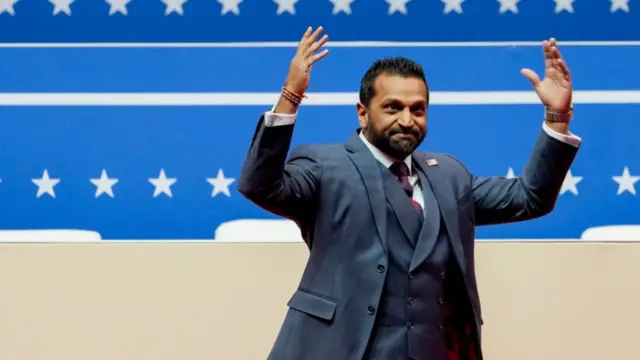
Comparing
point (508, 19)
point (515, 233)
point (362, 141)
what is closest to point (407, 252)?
point (362, 141)

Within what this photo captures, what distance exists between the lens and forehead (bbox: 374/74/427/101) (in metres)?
1.51

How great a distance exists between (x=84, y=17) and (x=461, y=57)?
1.12 meters

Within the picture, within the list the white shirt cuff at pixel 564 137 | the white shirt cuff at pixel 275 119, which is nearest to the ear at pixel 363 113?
the white shirt cuff at pixel 275 119

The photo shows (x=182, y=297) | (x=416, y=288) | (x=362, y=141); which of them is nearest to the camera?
(x=416, y=288)

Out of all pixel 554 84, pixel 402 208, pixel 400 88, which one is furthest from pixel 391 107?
pixel 554 84

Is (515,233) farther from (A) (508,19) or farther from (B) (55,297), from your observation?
(B) (55,297)

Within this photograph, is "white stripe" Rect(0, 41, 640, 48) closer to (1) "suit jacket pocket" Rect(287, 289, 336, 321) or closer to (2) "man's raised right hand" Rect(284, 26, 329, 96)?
(2) "man's raised right hand" Rect(284, 26, 329, 96)

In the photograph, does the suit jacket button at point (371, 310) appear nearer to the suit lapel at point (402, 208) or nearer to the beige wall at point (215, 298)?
the suit lapel at point (402, 208)

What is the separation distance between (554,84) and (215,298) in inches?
47.5

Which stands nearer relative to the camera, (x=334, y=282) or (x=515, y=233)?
(x=334, y=282)

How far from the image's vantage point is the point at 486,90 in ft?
8.21

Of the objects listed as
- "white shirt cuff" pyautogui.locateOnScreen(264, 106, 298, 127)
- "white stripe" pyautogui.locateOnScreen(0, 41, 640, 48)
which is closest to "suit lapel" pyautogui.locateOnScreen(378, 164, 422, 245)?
"white shirt cuff" pyautogui.locateOnScreen(264, 106, 298, 127)

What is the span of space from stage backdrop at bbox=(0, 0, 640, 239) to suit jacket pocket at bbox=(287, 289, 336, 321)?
945 mm

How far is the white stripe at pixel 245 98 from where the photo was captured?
8.13ft
